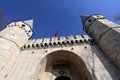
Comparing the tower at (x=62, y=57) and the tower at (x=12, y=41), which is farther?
Answer: the tower at (x=12, y=41)

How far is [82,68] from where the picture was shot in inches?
391

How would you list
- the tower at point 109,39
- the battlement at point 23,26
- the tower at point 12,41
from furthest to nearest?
the battlement at point 23,26, the tower at point 12,41, the tower at point 109,39

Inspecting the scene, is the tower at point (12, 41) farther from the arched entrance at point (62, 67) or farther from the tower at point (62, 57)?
the arched entrance at point (62, 67)

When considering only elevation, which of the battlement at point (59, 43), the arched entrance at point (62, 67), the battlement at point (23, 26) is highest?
the battlement at point (23, 26)

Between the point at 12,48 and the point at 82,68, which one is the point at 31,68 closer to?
the point at 12,48

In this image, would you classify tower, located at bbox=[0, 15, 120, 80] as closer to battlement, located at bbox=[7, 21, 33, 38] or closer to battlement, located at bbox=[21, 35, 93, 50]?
battlement, located at bbox=[21, 35, 93, 50]

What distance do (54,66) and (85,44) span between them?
7.51 feet

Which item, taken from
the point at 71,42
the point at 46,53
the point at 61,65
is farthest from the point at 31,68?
the point at 71,42

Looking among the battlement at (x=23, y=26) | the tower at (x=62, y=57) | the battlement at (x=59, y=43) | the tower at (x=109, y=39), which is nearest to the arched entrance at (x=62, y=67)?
the tower at (x=62, y=57)

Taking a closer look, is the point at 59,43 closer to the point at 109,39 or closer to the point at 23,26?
the point at 109,39

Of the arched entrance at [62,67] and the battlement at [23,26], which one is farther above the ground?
the battlement at [23,26]

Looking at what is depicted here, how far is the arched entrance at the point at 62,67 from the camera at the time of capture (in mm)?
10008

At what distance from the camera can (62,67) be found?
36.2ft

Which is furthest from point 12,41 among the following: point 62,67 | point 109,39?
point 109,39
